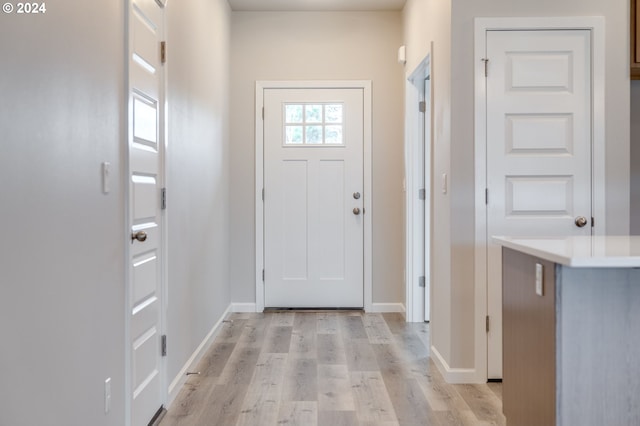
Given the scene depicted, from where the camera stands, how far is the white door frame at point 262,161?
460 cm

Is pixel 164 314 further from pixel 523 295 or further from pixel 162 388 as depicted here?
pixel 523 295

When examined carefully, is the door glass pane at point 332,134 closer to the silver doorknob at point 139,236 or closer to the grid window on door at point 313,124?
the grid window on door at point 313,124

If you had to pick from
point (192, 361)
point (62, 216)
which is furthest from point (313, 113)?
point (62, 216)

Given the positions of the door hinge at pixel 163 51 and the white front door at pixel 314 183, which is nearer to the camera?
the door hinge at pixel 163 51

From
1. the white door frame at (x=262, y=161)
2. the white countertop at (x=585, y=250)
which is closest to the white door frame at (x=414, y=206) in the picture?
the white door frame at (x=262, y=161)

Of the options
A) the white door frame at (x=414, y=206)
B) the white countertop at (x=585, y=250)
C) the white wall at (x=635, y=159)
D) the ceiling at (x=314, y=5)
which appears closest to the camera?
the white countertop at (x=585, y=250)

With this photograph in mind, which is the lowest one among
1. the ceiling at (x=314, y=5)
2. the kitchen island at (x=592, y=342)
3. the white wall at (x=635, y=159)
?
the kitchen island at (x=592, y=342)

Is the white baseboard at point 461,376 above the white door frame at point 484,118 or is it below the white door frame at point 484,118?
below

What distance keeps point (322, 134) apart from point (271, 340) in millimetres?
1928

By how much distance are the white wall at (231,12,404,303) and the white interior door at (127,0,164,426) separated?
2132mm

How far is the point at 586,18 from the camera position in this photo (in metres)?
2.86

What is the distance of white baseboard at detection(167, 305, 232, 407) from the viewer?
8.62 feet

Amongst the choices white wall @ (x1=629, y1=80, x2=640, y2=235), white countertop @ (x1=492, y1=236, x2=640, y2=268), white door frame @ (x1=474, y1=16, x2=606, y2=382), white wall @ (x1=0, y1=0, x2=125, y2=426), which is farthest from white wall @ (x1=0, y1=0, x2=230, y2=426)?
white wall @ (x1=629, y1=80, x2=640, y2=235)

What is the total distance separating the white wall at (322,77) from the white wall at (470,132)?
5.60 feet
